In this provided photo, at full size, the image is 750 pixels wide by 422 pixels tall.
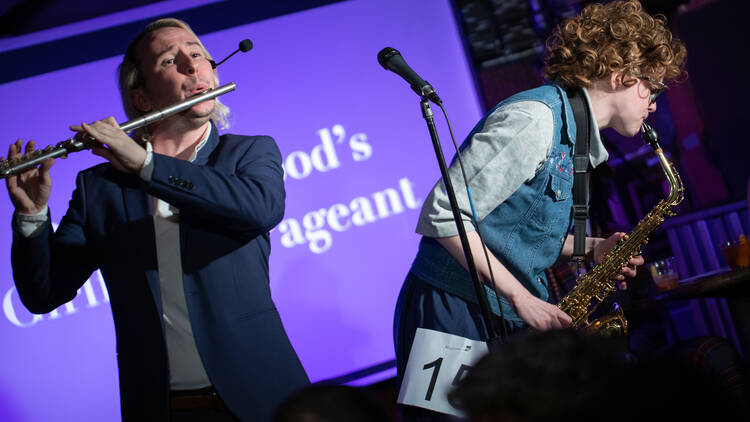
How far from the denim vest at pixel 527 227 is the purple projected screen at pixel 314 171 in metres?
1.65

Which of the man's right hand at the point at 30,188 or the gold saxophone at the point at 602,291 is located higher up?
the man's right hand at the point at 30,188

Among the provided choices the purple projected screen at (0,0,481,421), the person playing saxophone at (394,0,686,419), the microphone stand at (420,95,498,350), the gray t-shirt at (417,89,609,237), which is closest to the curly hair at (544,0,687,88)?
the person playing saxophone at (394,0,686,419)

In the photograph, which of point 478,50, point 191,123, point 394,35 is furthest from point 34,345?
point 478,50

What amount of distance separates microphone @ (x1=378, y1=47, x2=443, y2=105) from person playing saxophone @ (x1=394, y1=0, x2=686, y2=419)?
0.67ft

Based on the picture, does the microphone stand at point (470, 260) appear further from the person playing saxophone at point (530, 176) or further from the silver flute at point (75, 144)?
the silver flute at point (75, 144)

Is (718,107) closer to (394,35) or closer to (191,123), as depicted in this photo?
(394,35)

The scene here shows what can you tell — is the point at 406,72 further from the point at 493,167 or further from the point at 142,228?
the point at 142,228

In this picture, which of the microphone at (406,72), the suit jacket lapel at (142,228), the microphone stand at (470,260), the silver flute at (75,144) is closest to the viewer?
the microphone stand at (470,260)

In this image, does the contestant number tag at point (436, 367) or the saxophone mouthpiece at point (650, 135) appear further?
the saxophone mouthpiece at point (650, 135)

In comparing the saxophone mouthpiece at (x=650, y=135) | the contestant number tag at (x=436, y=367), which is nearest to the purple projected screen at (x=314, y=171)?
the saxophone mouthpiece at (x=650, y=135)

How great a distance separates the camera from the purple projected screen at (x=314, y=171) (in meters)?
3.49

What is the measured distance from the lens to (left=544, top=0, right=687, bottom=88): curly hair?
7.02 ft

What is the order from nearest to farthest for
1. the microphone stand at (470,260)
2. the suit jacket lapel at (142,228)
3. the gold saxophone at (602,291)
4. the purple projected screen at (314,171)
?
the microphone stand at (470,260) → the suit jacket lapel at (142,228) → the gold saxophone at (602,291) → the purple projected screen at (314,171)

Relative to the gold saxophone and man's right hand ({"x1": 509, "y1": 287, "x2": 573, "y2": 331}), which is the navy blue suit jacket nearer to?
man's right hand ({"x1": 509, "y1": 287, "x2": 573, "y2": 331})
